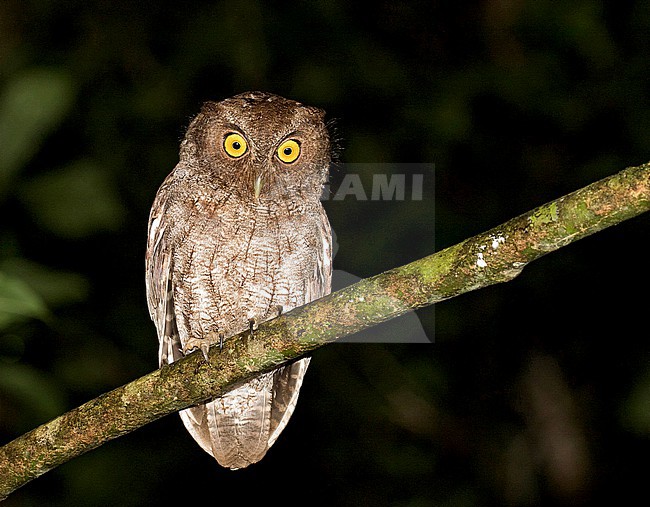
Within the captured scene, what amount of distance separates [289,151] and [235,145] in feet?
0.48

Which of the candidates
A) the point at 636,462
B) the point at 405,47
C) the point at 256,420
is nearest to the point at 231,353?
the point at 256,420

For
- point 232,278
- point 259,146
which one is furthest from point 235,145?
point 232,278

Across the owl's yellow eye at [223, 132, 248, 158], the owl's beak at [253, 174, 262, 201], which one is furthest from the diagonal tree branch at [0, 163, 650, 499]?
the owl's yellow eye at [223, 132, 248, 158]

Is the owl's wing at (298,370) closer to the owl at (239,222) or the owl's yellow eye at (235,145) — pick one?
the owl at (239,222)

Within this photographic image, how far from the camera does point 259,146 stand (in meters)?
2.11

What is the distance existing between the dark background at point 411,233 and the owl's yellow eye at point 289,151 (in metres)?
0.70

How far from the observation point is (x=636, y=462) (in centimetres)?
356

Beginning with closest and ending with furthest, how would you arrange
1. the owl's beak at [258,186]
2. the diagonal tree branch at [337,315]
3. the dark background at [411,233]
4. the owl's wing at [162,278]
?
the diagonal tree branch at [337,315] → the owl's beak at [258,186] → the owl's wing at [162,278] → the dark background at [411,233]

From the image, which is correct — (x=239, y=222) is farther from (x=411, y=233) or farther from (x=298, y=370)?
(x=411, y=233)

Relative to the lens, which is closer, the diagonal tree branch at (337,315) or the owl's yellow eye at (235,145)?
the diagonal tree branch at (337,315)

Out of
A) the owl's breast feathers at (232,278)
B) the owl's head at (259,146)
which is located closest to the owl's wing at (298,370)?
the owl's breast feathers at (232,278)

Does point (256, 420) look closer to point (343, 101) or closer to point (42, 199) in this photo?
point (42, 199)

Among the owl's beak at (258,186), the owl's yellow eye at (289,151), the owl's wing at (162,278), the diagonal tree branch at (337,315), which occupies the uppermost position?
the owl's yellow eye at (289,151)

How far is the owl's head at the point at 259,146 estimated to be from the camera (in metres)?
2.10
